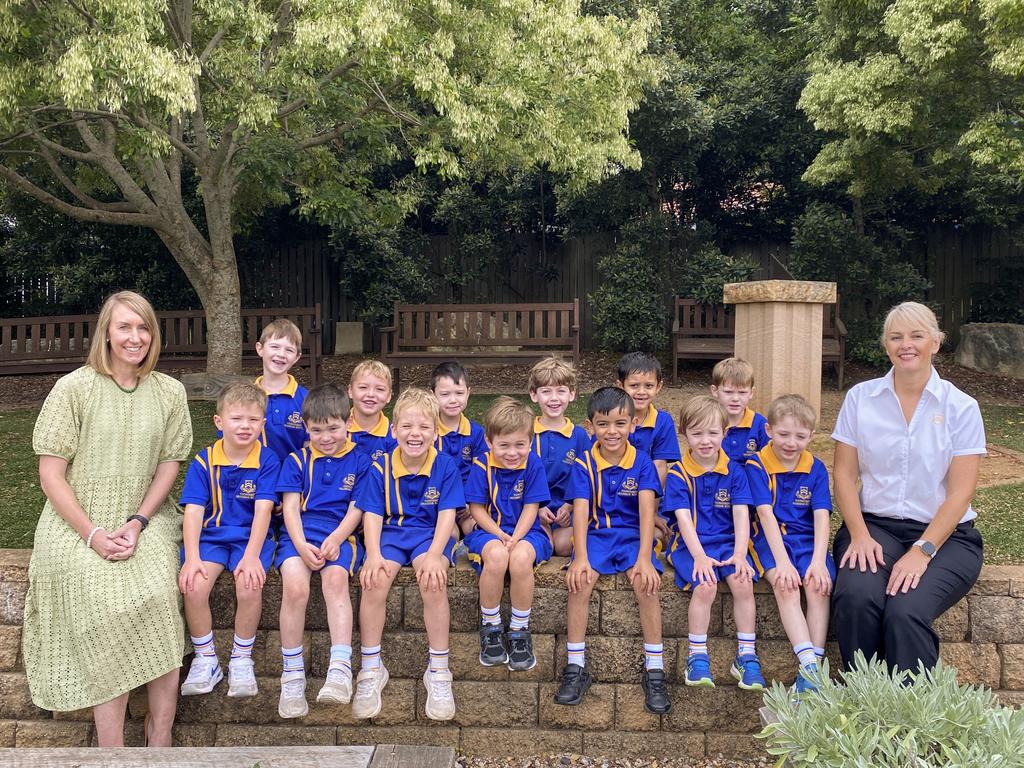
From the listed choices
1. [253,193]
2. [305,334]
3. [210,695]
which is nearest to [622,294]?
[305,334]

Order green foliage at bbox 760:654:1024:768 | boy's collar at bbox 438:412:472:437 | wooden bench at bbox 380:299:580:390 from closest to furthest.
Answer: green foliage at bbox 760:654:1024:768
boy's collar at bbox 438:412:472:437
wooden bench at bbox 380:299:580:390

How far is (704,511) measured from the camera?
3078 millimetres

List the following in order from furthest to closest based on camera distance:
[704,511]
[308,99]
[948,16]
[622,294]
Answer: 1. [622,294]
2. [948,16]
3. [308,99]
4. [704,511]

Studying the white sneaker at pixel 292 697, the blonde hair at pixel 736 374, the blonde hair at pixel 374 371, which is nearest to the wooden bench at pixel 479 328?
the blonde hair at pixel 736 374

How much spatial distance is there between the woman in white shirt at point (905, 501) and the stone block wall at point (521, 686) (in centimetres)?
29

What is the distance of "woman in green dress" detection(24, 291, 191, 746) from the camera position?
8.84 ft

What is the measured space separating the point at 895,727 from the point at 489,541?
4.89 feet

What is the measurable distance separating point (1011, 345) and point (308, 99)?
9.09 metres

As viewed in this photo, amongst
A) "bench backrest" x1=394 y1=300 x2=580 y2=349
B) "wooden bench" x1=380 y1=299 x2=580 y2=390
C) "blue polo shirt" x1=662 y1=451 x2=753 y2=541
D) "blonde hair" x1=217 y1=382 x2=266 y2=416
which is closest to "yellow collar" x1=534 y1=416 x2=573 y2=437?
"blue polo shirt" x1=662 y1=451 x2=753 y2=541

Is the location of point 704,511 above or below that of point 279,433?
below

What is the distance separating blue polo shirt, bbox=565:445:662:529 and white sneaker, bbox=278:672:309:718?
1167 mm

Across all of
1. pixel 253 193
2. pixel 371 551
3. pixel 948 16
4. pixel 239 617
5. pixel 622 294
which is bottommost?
pixel 239 617

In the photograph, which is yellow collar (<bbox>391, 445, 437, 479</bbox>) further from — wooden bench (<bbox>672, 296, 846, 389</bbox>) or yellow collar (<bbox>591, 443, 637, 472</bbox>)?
wooden bench (<bbox>672, 296, 846, 389</bbox>)

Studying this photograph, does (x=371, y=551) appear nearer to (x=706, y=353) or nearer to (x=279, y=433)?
(x=279, y=433)
